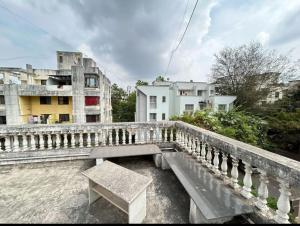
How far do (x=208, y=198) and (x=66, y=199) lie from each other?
1939mm

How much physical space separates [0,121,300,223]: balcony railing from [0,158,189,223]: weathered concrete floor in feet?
2.03

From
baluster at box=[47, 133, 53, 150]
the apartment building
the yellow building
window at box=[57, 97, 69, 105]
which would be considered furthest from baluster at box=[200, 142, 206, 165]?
window at box=[57, 97, 69, 105]

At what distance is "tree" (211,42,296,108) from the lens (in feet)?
41.2

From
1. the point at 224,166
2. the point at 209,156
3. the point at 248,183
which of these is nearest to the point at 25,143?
the point at 209,156

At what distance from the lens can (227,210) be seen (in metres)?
1.40

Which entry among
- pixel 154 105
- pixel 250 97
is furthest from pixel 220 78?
pixel 154 105

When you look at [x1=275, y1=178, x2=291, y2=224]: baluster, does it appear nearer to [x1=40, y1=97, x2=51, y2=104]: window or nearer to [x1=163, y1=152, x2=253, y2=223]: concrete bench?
[x1=163, y1=152, x2=253, y2=223]: concrete bench

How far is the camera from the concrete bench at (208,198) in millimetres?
1366

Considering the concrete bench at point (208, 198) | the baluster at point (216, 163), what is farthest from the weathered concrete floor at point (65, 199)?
the baluster at point (216, 163)

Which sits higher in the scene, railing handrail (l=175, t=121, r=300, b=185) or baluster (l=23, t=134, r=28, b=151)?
railing handrail (l=175, t=121, r=300, b=185)

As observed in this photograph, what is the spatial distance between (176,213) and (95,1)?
21.2ft

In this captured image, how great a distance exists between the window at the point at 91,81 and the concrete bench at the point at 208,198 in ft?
57.1

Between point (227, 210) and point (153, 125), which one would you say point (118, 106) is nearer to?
point (153, 125)

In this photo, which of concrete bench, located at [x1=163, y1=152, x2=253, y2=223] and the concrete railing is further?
concrete bench, located at [x1=163, y1=152, x2=253, y2=223]
